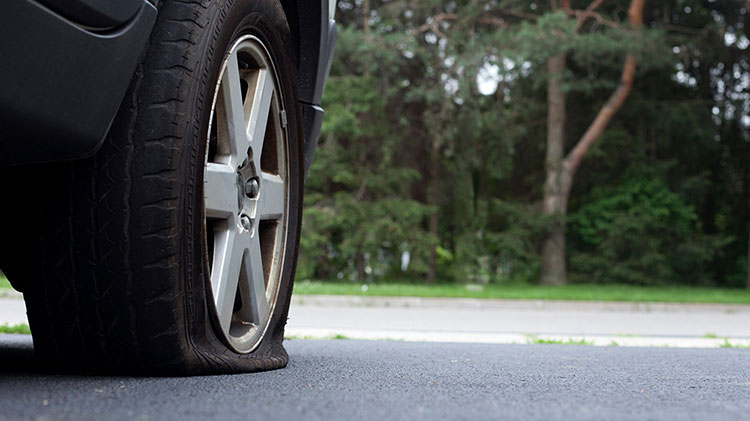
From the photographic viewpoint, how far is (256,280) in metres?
2.46

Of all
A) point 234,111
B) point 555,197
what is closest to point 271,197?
point 234,111

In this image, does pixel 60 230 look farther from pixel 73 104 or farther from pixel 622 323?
pixel 622 323

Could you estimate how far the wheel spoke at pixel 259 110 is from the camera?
2383 mm

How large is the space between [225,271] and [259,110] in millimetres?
519

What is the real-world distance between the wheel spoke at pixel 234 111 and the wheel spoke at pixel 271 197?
7.7 inches

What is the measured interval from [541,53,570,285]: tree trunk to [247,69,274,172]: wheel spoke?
68.4ft

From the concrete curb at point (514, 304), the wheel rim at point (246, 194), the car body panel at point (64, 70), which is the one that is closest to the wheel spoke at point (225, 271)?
the wheel rim at point (246, 194)

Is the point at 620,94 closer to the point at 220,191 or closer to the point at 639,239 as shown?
the point at 639,239

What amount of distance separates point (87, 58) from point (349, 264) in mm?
22647

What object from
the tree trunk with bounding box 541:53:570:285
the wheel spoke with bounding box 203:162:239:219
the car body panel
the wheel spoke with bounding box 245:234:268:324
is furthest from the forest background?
the car body panel

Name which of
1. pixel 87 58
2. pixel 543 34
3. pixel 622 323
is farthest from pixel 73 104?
pixel 543 34

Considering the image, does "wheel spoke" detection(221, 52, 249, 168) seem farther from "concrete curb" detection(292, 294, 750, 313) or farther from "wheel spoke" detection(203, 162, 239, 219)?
"concrete curb" detection(292, 294, 750, 313)

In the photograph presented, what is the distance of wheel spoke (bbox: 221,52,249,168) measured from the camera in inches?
86.3

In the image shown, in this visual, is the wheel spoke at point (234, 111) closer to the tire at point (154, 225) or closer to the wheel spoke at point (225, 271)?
the tire at point (154, 225)
